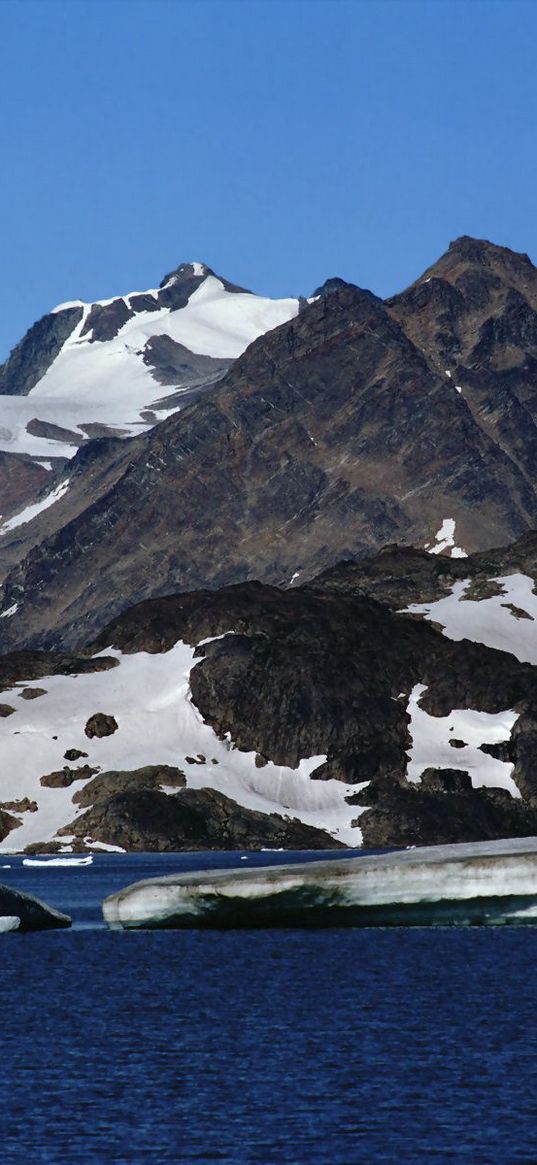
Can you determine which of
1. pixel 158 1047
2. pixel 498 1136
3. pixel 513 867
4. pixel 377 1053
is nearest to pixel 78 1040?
pixel 158 1047

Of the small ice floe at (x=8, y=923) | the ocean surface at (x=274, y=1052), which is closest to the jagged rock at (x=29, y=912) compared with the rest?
the small ice floe at (x=8, y=923)

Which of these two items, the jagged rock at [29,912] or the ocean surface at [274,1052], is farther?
the jagged rock at [29,912]

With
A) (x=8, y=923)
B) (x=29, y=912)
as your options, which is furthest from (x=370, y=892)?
(x=8, y=923)

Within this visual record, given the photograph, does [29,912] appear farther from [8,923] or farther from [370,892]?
[370,892]

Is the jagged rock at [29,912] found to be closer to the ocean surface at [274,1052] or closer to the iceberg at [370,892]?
the ocean surface at [274,1052]

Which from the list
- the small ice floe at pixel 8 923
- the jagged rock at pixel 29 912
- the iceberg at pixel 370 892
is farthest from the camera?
the small ice floe at pixel 8 923

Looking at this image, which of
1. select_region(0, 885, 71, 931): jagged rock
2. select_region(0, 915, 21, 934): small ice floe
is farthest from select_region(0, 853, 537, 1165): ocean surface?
select_region(0, 915, 21, 934): small ice floe
